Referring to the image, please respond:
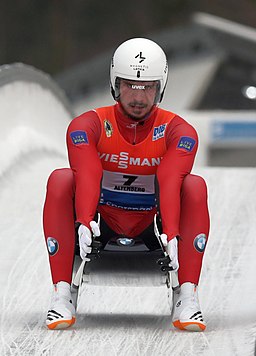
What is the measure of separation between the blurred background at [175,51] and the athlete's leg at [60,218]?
34.0 ft

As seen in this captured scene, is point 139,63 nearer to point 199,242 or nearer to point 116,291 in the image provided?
point 199,242

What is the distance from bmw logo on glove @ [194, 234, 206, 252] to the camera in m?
4.61

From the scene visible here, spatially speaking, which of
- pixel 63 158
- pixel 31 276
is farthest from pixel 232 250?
pixel 63 158

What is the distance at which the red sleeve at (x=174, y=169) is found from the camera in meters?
4.47

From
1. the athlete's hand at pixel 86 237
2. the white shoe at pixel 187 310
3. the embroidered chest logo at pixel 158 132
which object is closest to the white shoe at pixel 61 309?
the athlete's hand at pixel 86 237

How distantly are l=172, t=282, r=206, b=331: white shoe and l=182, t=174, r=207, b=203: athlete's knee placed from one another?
1.33 feet

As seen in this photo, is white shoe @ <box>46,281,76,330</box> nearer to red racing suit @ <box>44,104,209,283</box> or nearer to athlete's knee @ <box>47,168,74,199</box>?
red racing suit @ <box>44,104,209,283</box>

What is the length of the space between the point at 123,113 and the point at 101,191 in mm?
399

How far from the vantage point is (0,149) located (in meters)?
8.43

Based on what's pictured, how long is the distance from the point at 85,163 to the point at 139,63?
535mm

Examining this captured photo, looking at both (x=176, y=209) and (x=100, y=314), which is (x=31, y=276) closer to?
(x=100, y=314)

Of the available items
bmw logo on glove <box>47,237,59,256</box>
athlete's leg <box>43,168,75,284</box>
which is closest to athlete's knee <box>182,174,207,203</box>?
athlete's leg <box>43,168,75,284</box>

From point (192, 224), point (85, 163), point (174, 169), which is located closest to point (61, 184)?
point (85, 163)

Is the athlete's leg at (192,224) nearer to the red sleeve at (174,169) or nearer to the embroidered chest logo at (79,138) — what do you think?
the red sleeve at (174,169)
